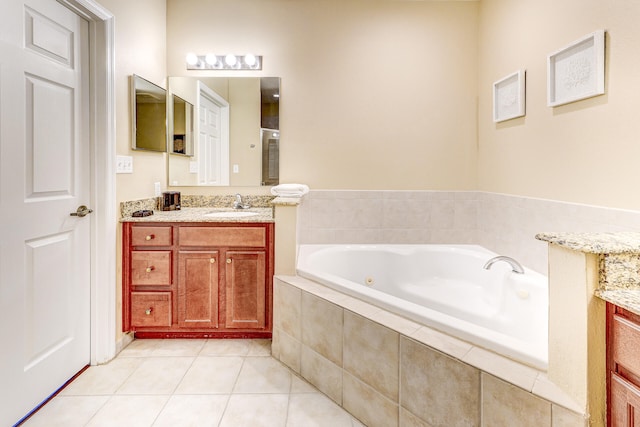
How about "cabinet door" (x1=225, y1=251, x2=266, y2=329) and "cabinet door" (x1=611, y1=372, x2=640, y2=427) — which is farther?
"cabinet door" (x1=225, y1=251, x2=266, y2=329)

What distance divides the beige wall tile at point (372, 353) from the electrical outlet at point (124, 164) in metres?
1.61

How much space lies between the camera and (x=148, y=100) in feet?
8.30

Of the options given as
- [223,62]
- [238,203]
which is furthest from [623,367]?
[223,62]

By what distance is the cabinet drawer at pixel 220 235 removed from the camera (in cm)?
229

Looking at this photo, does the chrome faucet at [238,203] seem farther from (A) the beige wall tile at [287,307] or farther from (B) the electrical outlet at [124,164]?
(A) the beige wall tile at [287,307]

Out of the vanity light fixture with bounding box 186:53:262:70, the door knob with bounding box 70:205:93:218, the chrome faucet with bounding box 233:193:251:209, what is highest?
the vanity light fixture with bounding box 186:53:262:70

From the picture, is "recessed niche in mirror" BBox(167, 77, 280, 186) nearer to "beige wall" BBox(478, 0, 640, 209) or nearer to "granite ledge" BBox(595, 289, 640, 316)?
"beige wall" BBox(478, 0, 640, 209)

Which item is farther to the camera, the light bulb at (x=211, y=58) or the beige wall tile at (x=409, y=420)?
the light bulb at (x=211, y=58)

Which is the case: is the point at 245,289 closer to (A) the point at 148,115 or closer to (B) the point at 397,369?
(B) the point at 397,369

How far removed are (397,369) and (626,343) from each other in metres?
0.76

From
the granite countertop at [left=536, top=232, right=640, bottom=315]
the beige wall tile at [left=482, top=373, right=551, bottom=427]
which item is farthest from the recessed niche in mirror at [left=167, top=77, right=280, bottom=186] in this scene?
the granite countertop at [left=536, top=232, right=640, bottom=315]

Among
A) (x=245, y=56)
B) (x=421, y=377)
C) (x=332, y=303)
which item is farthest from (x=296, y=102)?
(x=421, y=377)

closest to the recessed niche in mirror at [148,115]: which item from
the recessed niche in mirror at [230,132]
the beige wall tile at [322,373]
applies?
the recessed niche in mirror at [230,132]

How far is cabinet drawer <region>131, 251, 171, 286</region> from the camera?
2.27 meters
